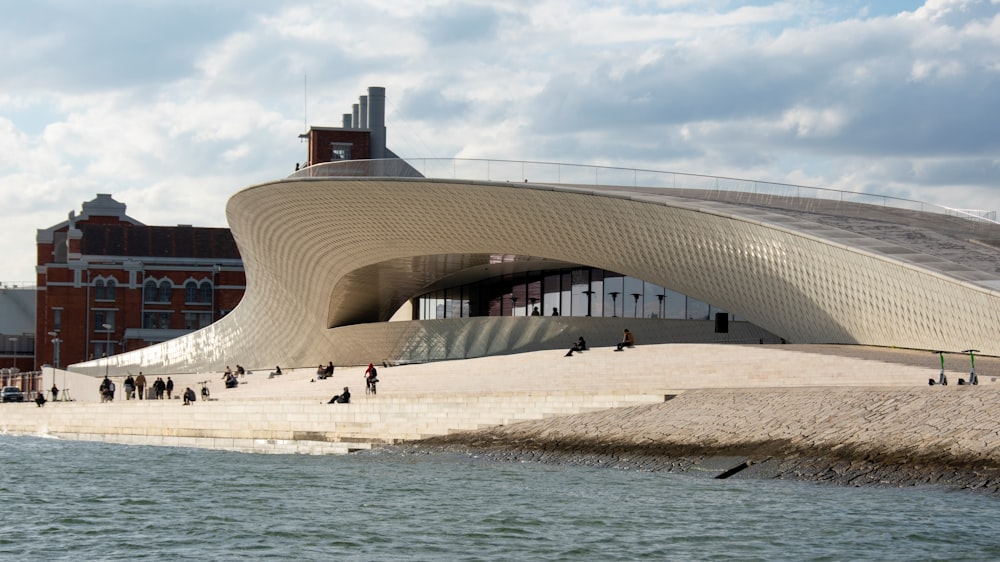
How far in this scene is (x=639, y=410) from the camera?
24.6m

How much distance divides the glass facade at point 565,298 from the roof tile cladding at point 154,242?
2986 cm

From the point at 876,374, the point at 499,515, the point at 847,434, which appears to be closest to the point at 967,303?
the point at 876,374

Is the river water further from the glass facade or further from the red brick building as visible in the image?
the red brick building

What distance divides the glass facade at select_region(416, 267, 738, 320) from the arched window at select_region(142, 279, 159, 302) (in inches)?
1185

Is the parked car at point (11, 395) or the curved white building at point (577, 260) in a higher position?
the curved white building at point (577, 260)

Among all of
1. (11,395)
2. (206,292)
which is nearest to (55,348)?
(206,292)

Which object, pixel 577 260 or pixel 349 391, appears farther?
pixel 577 260

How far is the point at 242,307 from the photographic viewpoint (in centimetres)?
5153

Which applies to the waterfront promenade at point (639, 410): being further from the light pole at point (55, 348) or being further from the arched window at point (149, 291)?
the arched window at point (149, 291)

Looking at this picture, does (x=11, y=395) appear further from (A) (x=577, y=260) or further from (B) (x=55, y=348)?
(A) (x=577, y=260)

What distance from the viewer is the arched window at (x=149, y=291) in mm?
76000

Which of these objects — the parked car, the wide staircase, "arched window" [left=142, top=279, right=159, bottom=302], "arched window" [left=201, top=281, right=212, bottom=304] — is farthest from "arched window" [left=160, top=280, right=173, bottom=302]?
the wide staircase

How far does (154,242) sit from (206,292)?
4350 mm

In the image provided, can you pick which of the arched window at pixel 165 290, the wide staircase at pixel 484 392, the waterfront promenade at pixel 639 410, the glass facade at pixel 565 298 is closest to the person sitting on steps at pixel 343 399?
the waterfront promenade at pixel 639 410
